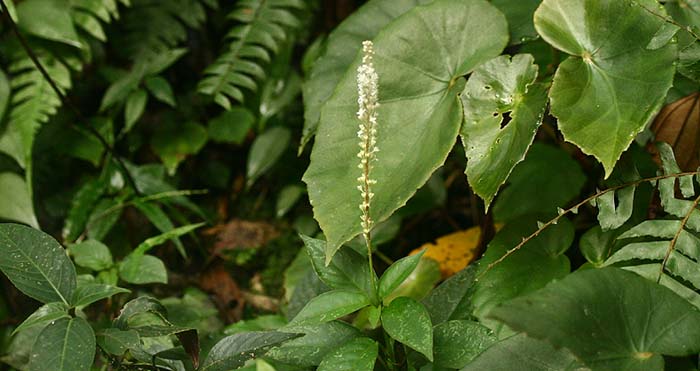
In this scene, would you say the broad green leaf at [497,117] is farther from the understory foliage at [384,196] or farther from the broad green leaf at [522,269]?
the broad green leaf at [522,269]

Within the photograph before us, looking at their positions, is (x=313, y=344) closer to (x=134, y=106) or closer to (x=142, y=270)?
(x=142, y=270)

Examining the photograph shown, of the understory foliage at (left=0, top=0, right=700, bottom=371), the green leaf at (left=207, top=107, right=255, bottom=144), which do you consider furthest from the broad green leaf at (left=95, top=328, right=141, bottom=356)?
the green leaf at (left=207, top=107, right=255, bottom=144)

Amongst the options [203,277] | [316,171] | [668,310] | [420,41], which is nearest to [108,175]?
[203,277]

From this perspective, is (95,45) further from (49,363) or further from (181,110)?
(49,363)

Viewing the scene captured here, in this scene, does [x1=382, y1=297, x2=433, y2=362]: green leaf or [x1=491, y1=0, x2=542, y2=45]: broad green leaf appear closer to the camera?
[x1=382, y1=297, x2=433, y2=362]: green leaf

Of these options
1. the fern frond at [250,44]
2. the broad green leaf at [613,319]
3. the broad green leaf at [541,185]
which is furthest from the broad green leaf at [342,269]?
the fern frond at [250,44]

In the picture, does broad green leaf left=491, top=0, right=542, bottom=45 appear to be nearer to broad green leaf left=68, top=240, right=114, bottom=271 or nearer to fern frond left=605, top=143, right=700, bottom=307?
fern frond left=605, top=143, right=700, bottom=307
